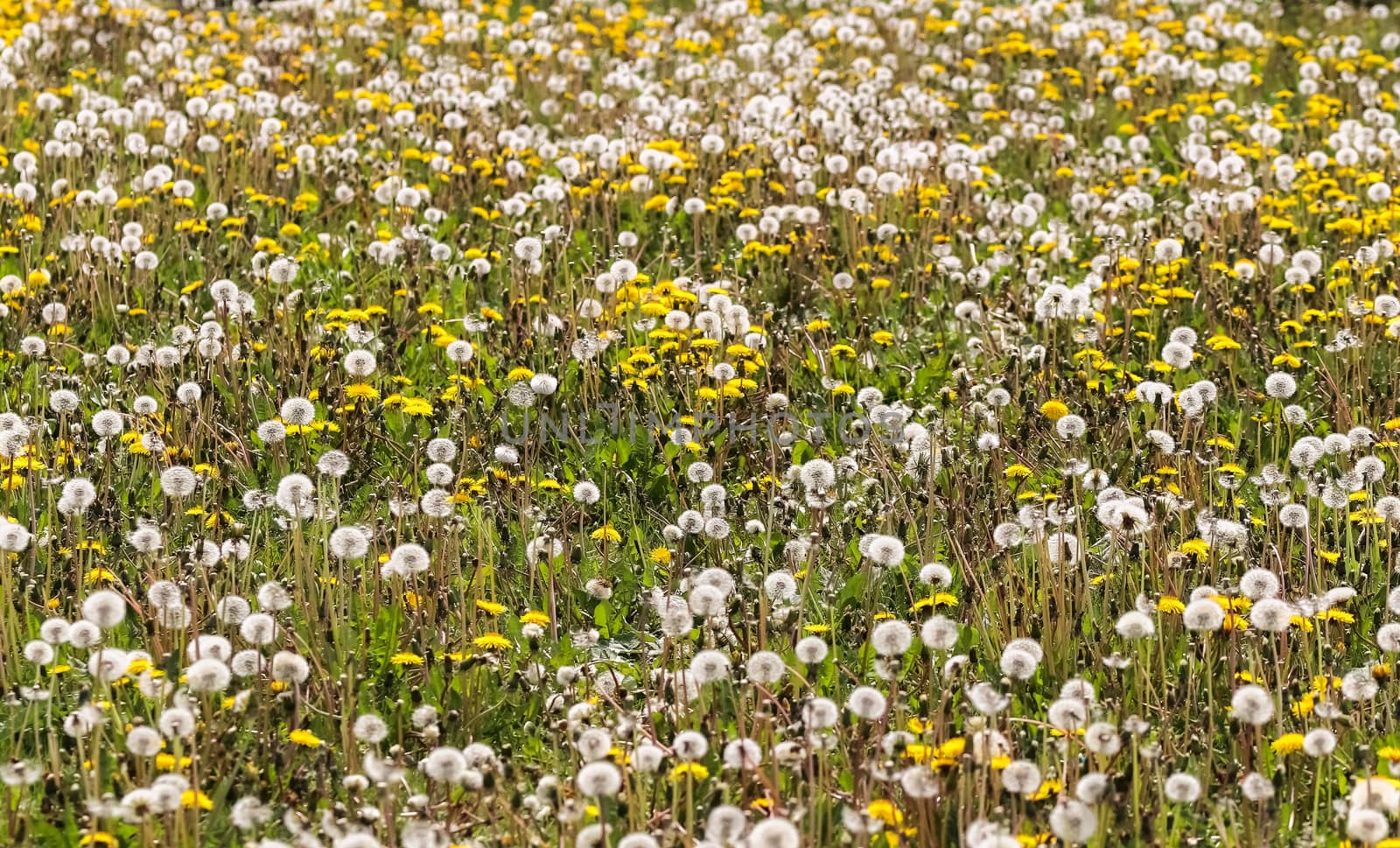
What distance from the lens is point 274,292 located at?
19.3 ft

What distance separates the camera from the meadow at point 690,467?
2.98m

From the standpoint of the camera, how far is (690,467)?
4391mm

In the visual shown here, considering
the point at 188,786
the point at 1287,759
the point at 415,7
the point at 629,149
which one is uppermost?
the point at 415,7

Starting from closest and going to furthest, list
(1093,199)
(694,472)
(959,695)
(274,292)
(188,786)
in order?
(188,786)
(959,695)
(694,472)
(274,292)
(1093,199)

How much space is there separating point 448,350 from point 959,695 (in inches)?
86.3

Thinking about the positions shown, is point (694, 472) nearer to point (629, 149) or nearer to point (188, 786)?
point (188, 786)

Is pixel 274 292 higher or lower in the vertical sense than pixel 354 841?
higher

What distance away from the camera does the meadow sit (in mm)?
2982

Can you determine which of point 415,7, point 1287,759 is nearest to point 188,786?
point 1287,759

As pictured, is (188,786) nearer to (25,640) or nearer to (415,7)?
(25,640)

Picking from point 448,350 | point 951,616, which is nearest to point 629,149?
point 448,350

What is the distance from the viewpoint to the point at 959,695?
3576mm

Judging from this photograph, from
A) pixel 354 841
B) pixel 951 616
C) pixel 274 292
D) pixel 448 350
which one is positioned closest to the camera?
pixel 354 841

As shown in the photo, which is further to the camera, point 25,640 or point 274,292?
point 274,292
